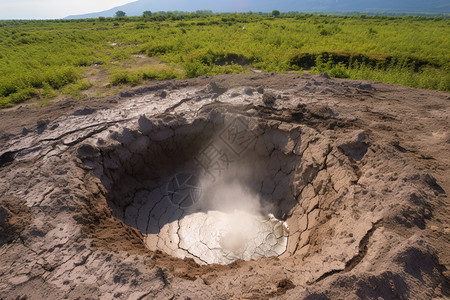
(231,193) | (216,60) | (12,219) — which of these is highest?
(216,60)

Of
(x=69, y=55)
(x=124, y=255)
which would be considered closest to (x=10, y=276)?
(x=124, y=255)

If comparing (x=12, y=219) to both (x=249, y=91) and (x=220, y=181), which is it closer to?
(x=220, y=181)

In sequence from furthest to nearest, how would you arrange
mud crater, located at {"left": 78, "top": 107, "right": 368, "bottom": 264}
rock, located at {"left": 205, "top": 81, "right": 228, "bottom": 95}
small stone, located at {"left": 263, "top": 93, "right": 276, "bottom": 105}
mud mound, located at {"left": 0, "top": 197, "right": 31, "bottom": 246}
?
rock, located at {"left": 205, "top": 81, "right": 228, "bottom": 95} < small stone, located at {"left": 263, "top": 93, "right": 276, "bottom": 105} < mud crater, located at {"left": 78, "top": 107, "right": 368, "bottom": 264} < mud mound, located at {"left": 0, "top": 197, "right": 31, "bottom": 246}

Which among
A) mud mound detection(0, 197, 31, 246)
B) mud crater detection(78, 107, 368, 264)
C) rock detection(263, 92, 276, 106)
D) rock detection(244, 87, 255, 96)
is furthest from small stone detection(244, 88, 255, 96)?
mud mound detection(0, 197, 31, 246)

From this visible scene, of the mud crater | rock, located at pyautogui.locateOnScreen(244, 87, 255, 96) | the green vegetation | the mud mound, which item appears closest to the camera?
the mud mound

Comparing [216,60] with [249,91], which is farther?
[216,60]

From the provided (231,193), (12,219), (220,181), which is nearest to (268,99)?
(220,181)

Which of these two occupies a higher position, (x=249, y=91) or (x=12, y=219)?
(x=249, y=91)

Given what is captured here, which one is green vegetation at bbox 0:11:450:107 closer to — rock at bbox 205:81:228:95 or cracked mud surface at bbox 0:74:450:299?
cracked mud surface at bbox 0:74:450:299

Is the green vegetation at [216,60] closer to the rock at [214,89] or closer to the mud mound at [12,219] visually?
the rock at [214,89]
